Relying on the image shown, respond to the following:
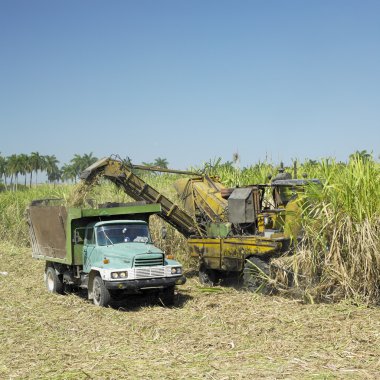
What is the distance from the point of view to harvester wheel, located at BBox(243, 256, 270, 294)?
1256 centimetres

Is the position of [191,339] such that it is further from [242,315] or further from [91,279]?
[91,279]

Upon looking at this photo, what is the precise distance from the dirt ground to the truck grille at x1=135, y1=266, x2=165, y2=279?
71 cm

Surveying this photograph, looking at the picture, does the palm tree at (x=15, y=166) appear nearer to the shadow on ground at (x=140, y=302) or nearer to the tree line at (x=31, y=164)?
the tree line at (x=31, y=164)

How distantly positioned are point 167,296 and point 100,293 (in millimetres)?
1441

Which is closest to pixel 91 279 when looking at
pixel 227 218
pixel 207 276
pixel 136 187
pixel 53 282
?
pixel 53 282

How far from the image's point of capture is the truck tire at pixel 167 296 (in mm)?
12341

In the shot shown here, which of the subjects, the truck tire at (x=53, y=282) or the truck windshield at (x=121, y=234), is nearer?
the truck windshield at (x=121, y=234)

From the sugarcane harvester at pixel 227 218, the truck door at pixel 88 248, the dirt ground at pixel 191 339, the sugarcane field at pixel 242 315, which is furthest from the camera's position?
the truck door at pixel 88 248

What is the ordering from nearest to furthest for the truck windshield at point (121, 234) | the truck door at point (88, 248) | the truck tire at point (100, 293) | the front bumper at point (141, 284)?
the front bumper at point (141, 284), the truck tire at point (100, 293), the truck windshield at point (121, 234), the truck door at point (88, 248)

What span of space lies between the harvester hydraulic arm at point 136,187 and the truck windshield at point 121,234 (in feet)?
9.73

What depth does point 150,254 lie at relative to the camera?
474 inches

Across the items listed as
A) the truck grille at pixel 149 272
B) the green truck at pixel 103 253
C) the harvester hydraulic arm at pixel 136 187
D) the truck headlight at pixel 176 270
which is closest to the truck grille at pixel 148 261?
the green truck at pixel 103 253

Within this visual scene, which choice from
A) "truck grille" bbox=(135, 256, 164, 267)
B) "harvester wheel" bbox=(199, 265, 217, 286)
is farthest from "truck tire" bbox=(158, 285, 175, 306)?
"harvester wheel" bbox=(199, 265, 217, 286)

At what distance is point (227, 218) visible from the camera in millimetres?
15469
